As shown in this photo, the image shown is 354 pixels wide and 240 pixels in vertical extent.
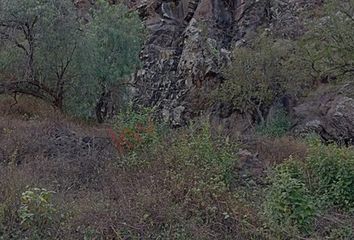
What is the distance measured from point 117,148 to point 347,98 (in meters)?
11.1

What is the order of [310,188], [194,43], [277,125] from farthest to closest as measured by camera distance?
[194,43]
[277,125]
[310,188]

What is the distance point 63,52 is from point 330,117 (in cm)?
982

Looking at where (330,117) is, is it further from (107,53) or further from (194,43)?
(107,53)

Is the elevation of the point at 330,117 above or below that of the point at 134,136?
below

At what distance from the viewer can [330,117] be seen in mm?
16812

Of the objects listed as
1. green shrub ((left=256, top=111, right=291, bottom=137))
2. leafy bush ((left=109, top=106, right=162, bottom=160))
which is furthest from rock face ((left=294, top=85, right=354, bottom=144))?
leafy bush ((left=109, top=106, right=162, bottom=160))

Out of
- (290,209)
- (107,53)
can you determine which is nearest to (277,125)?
(107,53)

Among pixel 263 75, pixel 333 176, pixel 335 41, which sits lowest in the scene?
pixel 263 75

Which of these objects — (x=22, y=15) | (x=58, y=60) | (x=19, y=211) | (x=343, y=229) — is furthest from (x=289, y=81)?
(x=19, y=211)

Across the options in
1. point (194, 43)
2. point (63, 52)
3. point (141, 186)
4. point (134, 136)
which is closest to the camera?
point (141, 186)

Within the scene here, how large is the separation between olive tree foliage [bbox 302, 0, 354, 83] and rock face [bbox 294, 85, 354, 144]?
134 cm

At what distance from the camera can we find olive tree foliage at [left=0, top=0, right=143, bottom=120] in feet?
44.4

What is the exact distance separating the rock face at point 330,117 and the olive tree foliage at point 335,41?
1.34m

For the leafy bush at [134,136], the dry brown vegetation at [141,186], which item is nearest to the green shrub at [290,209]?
the dry brown vegetation at [141,186]
